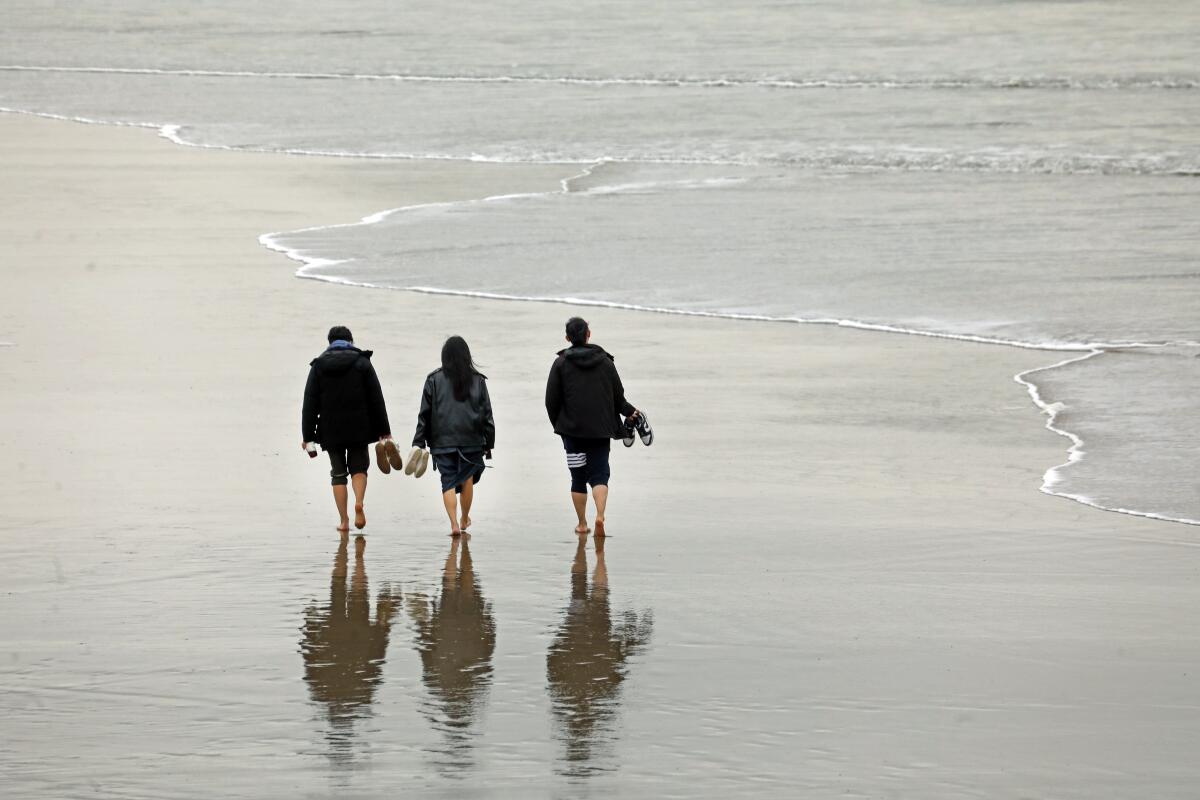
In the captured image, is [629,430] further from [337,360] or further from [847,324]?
[847,324]

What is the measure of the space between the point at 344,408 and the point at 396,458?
451 millimetres

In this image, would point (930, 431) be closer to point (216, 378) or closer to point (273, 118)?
point (216, 378)

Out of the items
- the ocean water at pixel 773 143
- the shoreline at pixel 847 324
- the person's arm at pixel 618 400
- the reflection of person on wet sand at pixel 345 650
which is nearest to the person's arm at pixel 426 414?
the person's arm at pixel 618 400

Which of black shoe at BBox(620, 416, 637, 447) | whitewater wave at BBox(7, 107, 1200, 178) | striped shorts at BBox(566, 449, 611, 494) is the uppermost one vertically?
whitewater wave at BBox(7, 107, 1200, 178)

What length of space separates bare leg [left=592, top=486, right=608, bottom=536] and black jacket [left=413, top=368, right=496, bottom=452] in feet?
2.21

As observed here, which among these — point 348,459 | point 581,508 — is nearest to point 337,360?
point 348,459

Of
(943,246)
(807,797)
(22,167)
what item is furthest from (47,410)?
(22,167)

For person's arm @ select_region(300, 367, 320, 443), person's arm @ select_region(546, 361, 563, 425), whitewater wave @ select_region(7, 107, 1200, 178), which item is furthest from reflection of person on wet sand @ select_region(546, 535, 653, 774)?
whitewater wave @ select_region(7, 107, 1200, 178)

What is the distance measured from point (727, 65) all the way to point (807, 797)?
56.2m

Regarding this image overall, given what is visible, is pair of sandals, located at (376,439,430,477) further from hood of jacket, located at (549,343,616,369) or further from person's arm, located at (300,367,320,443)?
hood of jacket, located at (549,343,616,369)

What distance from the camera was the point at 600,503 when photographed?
1098 cm

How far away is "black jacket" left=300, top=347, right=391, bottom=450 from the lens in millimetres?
11250

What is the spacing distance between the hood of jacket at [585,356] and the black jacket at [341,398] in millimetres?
1169

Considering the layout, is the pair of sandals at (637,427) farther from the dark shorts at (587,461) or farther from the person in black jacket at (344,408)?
the person in black jacket at (344,408)
